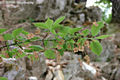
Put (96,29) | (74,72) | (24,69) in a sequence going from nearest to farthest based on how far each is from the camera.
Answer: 1. (96,29)
2. (24,69)
3. (74,72)

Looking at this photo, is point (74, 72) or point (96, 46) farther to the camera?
point (74, 72)

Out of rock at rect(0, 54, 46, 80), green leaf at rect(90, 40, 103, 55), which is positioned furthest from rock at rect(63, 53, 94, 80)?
green leaf at rect(90, 40, 103, 55)

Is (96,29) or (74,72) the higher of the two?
(96,29)

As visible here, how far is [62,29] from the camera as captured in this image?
0.52m

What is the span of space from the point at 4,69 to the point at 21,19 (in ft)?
10.7

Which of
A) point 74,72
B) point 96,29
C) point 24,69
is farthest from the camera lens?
point 74,72

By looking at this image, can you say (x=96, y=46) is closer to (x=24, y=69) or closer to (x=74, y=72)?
(x=24, y=69)

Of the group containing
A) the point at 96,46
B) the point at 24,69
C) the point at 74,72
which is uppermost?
the point at 96,46

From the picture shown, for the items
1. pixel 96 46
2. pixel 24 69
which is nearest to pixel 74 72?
pixel 24 69

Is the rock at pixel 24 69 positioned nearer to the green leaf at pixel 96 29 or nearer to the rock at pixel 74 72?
the rock at pixel 74 72

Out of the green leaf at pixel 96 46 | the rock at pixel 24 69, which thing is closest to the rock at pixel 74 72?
the rock at pixel 24 69

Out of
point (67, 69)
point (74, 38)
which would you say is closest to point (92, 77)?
point (67, 69)

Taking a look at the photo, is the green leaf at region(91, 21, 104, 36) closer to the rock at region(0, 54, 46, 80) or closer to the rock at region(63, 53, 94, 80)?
the rock at region(0, 54, 46, 80)

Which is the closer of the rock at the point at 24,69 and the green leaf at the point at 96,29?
the green leaf at the point at 96,29
